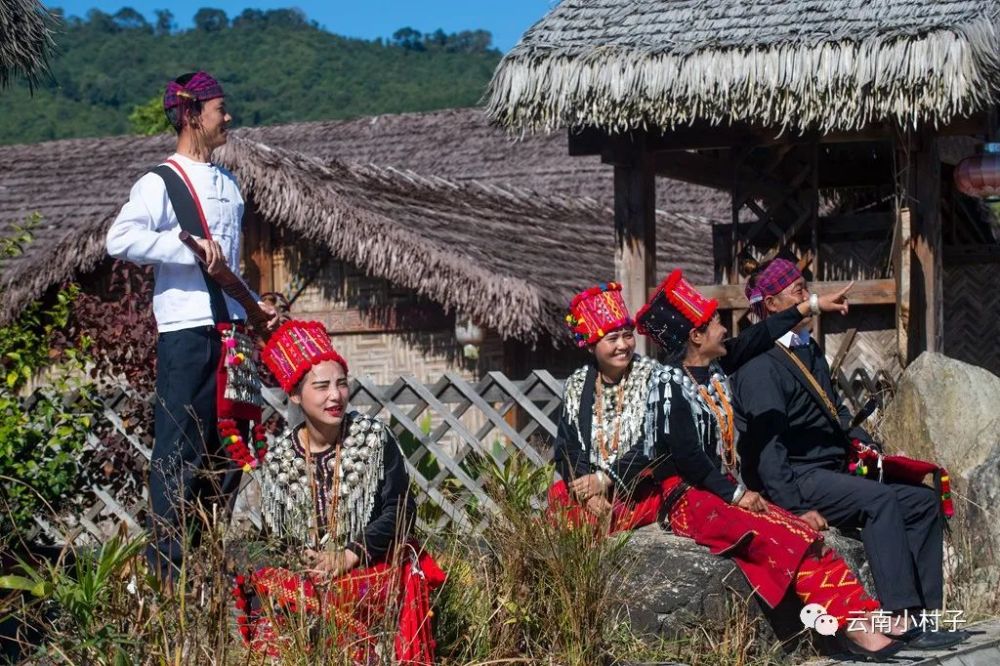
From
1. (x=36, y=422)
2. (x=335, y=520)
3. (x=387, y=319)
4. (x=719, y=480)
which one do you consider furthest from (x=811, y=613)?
(x=387, y=319)

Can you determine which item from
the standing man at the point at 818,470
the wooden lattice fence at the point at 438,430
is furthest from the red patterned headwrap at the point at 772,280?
the wooden lattice fence at the point at 438,430

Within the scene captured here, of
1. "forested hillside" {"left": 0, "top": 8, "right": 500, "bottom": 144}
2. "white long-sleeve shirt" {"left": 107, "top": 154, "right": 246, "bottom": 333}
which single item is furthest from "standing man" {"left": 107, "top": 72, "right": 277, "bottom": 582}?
"forested hillside" {"left": 0, "top": 8, "right": 500, "bottom": 144}

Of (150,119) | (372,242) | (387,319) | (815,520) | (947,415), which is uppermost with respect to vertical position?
(150,119)

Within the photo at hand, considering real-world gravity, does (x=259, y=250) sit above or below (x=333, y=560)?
above

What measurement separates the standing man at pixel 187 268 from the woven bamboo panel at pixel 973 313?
7151 millimetres

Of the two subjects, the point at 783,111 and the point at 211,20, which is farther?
the point at 211,20

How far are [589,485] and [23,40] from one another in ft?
13.4

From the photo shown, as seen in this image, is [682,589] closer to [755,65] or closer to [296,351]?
[296,351]

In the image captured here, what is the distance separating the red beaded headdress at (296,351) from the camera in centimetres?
534

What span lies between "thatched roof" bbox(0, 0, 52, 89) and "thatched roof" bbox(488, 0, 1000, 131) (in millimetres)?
2700

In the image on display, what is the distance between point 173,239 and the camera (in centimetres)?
550

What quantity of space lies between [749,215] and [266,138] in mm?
7594

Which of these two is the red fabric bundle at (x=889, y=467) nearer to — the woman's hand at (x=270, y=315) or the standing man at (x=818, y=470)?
the standing man at (x=818, y=470)

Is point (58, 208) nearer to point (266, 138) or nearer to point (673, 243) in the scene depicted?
point (266, 138)
